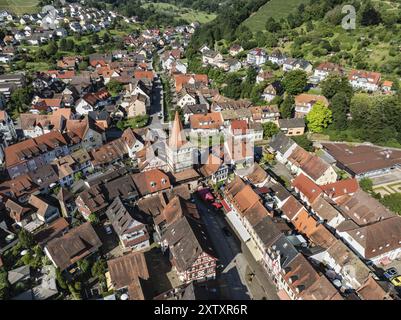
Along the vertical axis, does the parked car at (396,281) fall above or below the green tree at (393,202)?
below

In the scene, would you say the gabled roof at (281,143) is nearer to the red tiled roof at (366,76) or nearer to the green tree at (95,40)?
the red tiled roof at (366,76)

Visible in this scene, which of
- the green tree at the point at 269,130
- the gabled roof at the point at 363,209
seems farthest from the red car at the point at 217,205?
the green tree at the point at 269,130

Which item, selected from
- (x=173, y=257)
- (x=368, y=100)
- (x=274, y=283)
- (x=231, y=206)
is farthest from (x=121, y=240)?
(x=368, y=100)

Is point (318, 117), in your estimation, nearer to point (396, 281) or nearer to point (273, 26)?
point (396, 281)

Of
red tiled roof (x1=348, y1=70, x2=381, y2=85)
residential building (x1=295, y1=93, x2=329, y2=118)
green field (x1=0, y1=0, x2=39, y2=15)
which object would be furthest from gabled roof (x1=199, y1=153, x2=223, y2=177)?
green field (x1=0, y1=0, x2=39, y2=15)

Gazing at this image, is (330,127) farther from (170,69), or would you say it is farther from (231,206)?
(170,69)

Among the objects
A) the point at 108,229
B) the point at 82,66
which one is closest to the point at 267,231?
the point at 108,229
